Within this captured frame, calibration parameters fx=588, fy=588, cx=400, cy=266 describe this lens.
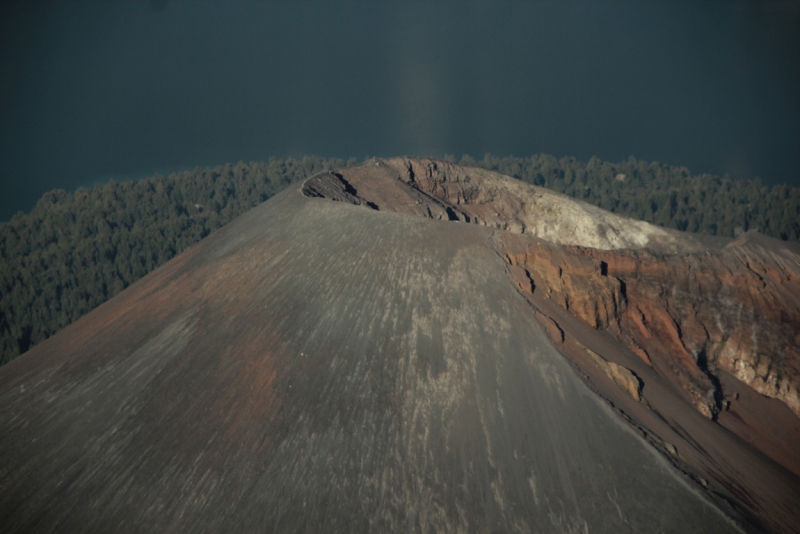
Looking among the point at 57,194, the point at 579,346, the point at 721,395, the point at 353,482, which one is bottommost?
the point at 57,194

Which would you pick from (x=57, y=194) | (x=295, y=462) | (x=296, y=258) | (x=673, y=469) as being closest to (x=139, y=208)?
(x=57, y=194)

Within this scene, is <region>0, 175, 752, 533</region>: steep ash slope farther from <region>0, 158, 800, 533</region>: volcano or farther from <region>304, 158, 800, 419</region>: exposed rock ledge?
<region>304, 158, 800, 419</region>: exposed rock ledge

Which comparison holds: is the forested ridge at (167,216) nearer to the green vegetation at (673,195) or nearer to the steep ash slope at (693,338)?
the green vegetation at (673,195)

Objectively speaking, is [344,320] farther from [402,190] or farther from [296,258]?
[402,190]

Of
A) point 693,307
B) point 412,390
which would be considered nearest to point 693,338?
point 693,307

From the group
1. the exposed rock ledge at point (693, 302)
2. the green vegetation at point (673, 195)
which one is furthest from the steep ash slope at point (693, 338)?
the green vegetation at point (673, 195)
